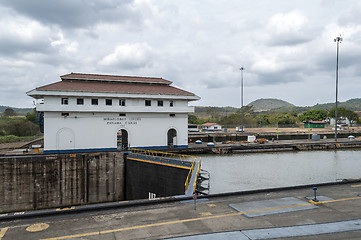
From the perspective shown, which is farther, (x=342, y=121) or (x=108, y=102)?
(x=342, y=121)

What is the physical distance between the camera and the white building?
34.6 meters

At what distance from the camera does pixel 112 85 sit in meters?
39.5

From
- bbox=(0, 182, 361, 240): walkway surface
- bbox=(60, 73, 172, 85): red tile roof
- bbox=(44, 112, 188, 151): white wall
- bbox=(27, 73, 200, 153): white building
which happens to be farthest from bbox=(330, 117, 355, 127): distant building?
bbox=(0, 182, 361, 240): walkway surface

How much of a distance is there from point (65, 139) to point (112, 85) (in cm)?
1052

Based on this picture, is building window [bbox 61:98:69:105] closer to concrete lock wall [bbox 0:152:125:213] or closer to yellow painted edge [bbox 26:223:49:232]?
concrete lock wall [bbox 0:152:125:213]

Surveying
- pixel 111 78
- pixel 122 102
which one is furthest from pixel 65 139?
pixel 111 78

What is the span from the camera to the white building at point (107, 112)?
34.6m

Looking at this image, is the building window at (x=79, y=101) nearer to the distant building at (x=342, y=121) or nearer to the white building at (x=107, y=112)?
the white building at (x=107, y=112)

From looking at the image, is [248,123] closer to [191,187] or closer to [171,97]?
[171,97]

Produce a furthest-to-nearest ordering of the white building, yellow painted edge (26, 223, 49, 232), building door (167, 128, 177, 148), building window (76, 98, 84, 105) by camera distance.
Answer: building door (167, 128, 177, 148) → building window (76, 98, 84, 105) → the white building → yellow painted edge (26, 223, 49, 232)

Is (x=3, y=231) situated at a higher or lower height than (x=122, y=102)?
lower

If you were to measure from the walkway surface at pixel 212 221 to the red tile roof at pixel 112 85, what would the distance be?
2677 cm

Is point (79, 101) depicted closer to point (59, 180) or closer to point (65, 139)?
point (65, 139)

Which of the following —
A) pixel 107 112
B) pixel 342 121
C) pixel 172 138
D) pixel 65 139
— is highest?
pixel 107 112
